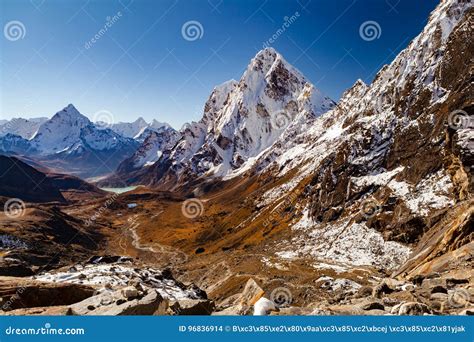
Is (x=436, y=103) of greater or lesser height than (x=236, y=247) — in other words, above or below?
above

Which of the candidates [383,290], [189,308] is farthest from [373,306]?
[189,308]

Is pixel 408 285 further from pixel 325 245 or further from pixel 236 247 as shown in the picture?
pixel 236 247

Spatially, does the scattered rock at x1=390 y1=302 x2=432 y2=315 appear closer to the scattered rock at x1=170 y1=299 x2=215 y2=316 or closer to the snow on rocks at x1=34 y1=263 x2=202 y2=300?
the scattered rock at x1=170 y1=299 x2=215 y2=316

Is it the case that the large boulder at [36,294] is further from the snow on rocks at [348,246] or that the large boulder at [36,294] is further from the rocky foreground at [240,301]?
the snow on rocks at [348,246]

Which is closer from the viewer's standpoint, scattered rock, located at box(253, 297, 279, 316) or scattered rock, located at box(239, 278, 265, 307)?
scattered rock, located at box(253, 297, 279, 316)

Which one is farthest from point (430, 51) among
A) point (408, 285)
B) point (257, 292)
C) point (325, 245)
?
point (257, 292)

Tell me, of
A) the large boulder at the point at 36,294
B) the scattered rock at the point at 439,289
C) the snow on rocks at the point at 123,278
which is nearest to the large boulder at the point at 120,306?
the large boulder at the point at 36,294

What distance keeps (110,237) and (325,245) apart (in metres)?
110

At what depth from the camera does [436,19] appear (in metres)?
114

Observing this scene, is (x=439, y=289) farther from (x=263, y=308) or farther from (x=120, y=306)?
(x=120, y=306)

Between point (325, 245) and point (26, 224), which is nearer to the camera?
point (325, 245)

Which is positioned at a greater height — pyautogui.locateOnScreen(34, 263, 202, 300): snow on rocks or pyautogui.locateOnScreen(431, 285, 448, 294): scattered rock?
pyautogui.locateOnScreen(431, 285, 448, 294): scattered rock

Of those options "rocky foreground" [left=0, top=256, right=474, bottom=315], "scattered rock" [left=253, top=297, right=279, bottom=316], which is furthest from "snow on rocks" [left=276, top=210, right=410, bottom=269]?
"scattered rock" [left=253, top=297, right=279, bottom=316]

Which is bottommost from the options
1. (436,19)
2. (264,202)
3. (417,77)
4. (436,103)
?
(264,202)
